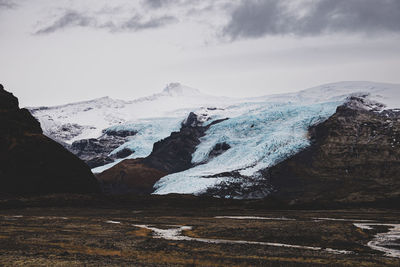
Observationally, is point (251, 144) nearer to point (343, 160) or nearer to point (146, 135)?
point (343, 160)

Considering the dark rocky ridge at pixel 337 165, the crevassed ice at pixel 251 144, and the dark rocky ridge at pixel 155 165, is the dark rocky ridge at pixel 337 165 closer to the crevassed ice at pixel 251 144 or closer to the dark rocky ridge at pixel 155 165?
the crevassed ice at pixel 251 144

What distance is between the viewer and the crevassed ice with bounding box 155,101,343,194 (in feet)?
390

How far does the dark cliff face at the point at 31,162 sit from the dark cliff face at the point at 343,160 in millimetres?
46041

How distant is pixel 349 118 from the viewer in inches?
5369

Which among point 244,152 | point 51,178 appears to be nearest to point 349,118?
→ point 244,152

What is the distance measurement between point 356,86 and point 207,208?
413 ft

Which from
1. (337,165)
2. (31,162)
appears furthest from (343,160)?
(31,162)

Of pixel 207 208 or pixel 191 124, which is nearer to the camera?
pixel 207 208

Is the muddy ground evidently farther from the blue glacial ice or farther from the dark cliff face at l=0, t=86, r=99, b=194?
the blue glacial ice

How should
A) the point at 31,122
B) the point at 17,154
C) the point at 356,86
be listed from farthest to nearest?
the point at 356,86, the point at 31,122, the point at 17,154

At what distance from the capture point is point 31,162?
95.3m

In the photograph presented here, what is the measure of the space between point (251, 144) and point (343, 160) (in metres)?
24.6

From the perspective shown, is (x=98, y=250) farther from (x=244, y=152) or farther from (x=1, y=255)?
(x=244, y=152)

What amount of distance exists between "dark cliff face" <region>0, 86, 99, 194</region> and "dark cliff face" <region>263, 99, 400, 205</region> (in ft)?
151
